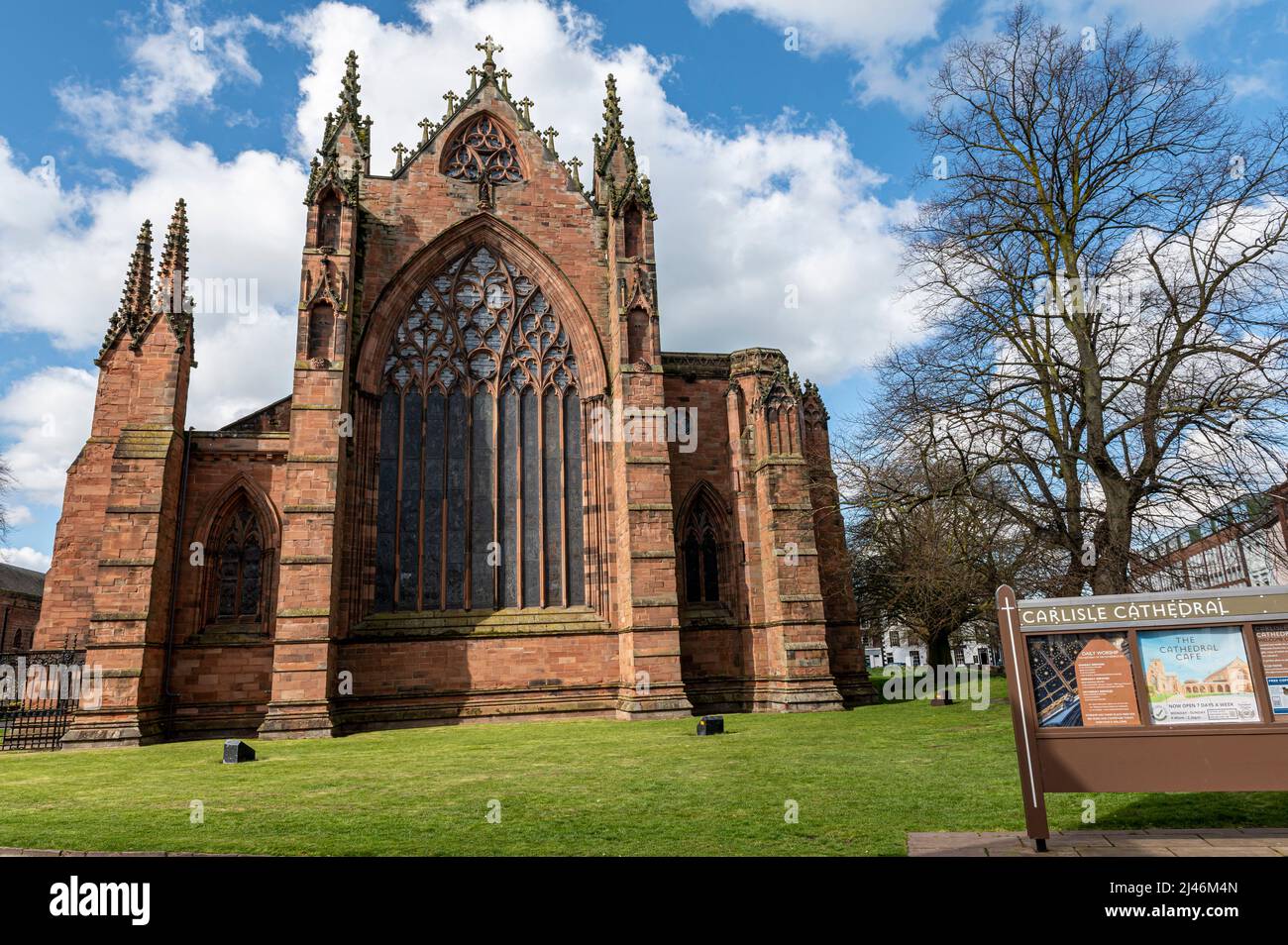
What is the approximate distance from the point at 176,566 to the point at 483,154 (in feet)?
45.6

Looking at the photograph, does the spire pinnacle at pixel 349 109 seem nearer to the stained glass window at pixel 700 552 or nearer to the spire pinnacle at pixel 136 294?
the spire pinnacle at pixel 136 294

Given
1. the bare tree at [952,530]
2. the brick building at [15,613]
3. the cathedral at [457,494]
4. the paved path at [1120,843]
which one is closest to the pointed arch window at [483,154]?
the cathedral at [457,494]

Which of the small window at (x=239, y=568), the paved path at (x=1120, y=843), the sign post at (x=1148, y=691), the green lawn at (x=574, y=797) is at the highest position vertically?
the small window at (x=239, y=568)

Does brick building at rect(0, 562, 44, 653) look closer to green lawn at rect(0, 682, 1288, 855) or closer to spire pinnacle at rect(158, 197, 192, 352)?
spire pinnacle at rect(158, 197, 192, 352)

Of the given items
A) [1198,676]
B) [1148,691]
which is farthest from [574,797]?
[1198,676]

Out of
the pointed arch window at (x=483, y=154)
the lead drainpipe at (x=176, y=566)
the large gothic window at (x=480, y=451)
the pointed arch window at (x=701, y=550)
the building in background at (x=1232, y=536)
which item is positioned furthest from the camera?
the pointed arch window at (x=483, y=154)

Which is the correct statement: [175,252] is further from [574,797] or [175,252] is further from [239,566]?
[574,797]

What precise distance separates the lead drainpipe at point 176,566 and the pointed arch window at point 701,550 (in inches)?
488

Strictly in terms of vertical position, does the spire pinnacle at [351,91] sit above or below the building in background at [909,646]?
above

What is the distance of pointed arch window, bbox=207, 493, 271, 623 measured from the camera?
1923 cm

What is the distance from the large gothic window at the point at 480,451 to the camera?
66.2 ft

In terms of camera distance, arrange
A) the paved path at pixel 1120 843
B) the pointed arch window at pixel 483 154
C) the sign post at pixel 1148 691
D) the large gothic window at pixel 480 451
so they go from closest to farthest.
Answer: the paved path at pixel 1120 843 < the sign post at pixel 1148 691 < the large gothic window at pixel 480 451 < the pointed arch window at pixel 483 154

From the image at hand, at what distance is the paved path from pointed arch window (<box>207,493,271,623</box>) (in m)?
17.5

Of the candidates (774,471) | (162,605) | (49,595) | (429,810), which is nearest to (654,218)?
(774,471)
